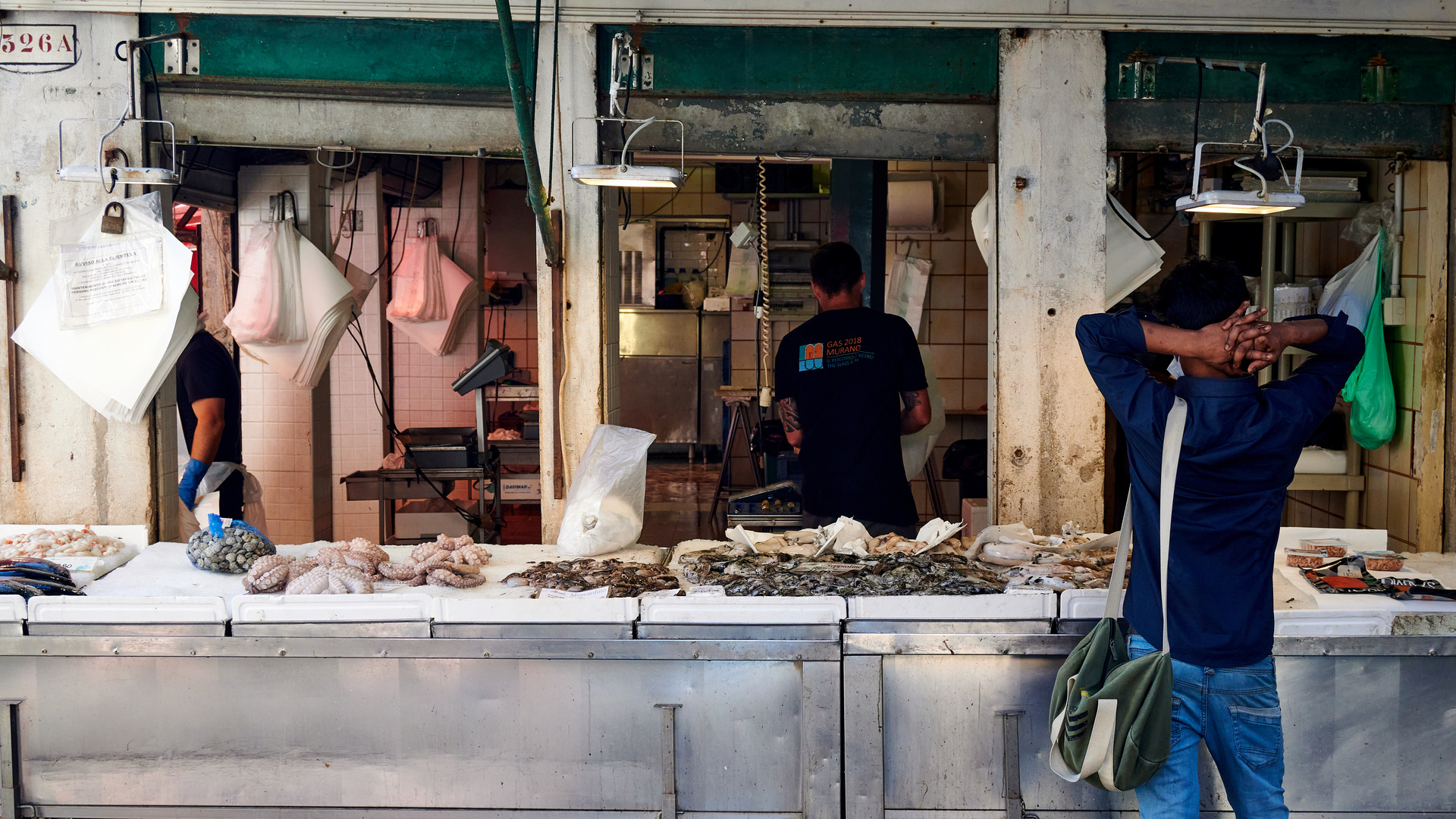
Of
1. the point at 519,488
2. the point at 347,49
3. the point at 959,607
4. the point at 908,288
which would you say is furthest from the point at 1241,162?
the point at 519,488

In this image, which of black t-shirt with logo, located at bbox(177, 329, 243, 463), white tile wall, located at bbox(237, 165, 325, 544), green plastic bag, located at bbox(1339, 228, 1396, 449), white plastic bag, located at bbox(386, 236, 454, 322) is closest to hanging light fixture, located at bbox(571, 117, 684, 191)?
black t-shirt with logo, located at bbox(177, 329, 243, 463)

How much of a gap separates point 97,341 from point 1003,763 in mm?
3816

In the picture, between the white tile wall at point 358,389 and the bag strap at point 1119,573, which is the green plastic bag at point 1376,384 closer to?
the bag strap at point 1119,573

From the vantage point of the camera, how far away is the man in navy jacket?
260 centimetres

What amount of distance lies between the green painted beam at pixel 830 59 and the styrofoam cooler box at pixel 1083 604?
88.3 inches

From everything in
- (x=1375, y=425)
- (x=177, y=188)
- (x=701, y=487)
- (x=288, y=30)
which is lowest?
(x=701, y=487)

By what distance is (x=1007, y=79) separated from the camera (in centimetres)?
446

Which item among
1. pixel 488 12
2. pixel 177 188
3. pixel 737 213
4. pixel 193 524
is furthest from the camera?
pixel 737 213

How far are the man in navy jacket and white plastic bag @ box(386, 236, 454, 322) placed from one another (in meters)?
6.36

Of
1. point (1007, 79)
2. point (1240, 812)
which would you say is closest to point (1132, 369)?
point (1240, 812)

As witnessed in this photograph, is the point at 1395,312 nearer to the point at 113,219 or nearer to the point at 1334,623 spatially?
the point at 1334,623

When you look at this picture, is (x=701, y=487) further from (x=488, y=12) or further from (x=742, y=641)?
(x=742, y=641)

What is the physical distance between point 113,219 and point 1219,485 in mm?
4147

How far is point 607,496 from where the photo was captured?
4.02 m
